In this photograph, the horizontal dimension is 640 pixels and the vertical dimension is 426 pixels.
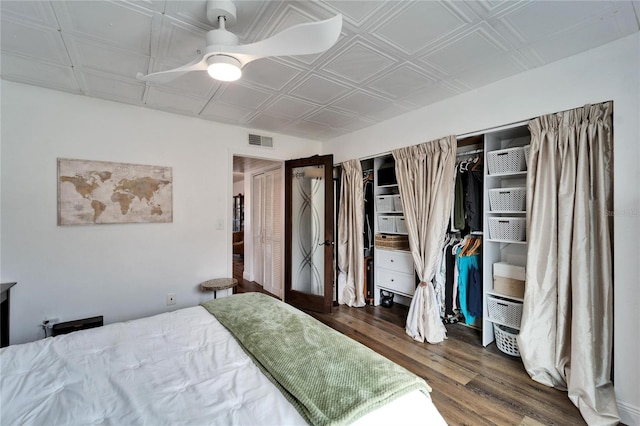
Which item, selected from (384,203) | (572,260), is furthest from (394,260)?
(572,260)

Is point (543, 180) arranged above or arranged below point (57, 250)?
above

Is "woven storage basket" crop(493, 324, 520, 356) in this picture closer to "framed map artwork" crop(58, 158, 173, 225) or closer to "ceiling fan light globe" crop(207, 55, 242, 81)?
"ceiling fan light globe" crop(207, 55, 242, 81)

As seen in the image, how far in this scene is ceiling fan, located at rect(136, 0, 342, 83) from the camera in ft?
3.91

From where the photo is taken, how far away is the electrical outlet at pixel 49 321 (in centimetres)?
239

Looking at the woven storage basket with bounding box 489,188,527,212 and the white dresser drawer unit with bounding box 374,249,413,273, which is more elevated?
the woven storage basket with bounding box 489,188,527,212

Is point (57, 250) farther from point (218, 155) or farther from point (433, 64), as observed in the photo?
point (433, 64)

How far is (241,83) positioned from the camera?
232 centimetres

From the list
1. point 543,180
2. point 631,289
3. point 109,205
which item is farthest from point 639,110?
point 109,205

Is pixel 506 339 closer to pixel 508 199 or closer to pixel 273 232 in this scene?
pixel 508 199

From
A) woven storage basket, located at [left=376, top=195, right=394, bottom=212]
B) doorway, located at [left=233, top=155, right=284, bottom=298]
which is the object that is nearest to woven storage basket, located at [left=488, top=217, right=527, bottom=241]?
woven storage basket, located at [left=376, top=195, right=394, bottom=212]

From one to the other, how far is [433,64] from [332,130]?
1.76 metres

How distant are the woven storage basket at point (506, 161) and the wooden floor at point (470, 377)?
169 centimetres

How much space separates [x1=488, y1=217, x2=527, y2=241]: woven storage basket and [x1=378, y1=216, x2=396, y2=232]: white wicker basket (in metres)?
1.18

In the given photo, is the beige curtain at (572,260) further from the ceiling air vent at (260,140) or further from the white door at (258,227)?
the white door at (258,227)
